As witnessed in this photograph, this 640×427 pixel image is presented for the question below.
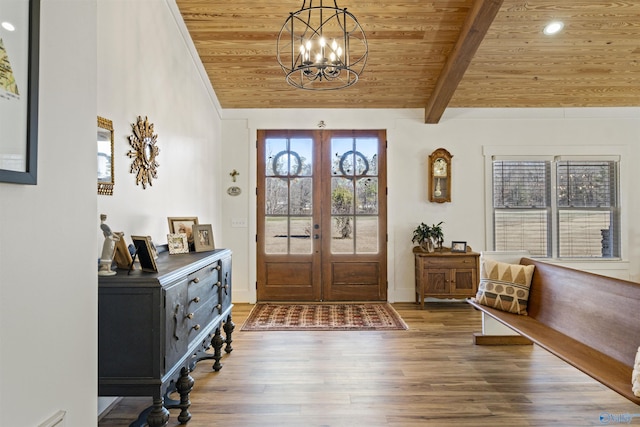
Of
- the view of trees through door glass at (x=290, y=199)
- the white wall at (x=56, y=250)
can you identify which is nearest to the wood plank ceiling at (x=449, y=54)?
the view of trees through door glass at (x=290, y=199)

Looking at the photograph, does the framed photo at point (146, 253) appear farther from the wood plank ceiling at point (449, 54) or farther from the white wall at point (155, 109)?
the wood plank ceiling at point (449, 54)

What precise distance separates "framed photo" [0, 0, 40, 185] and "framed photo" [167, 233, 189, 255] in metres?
2.08

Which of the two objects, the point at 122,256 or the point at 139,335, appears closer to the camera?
the point at 139,335

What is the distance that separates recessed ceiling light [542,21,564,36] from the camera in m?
3.91

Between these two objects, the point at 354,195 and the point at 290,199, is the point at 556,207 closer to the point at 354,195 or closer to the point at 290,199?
the point at 354,195

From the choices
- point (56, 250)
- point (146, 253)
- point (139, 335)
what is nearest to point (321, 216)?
point (146, 253)

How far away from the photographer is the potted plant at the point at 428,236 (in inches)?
206

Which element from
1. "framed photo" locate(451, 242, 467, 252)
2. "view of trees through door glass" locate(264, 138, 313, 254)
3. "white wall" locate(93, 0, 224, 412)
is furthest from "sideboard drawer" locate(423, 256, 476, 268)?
"white wall" locate(93, 0, 224, 412)

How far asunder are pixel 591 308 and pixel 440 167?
3.14m

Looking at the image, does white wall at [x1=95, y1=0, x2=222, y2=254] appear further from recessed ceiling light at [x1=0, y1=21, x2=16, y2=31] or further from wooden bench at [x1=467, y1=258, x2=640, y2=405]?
wooden bench at [x1=467, y1=258, x2=640, y2=405]

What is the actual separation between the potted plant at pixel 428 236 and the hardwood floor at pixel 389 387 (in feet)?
5.06

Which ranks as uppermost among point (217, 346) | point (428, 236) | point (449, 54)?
point (449, 54)

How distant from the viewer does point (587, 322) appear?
8.39 ft

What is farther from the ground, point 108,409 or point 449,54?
point 449,54
